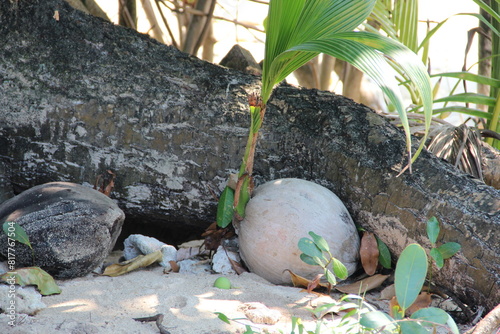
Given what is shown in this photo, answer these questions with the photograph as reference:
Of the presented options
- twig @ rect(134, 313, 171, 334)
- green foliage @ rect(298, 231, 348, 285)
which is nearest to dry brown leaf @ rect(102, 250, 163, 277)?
twig @ rect(134, 313, 171, 334)

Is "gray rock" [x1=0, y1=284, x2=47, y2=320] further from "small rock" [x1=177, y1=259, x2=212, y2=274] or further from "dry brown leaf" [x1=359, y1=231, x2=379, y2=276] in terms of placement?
"dry brown leaf" [x1=359, y1=231, x2=379, y2=276]

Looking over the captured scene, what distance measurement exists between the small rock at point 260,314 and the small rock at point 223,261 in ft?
1.40

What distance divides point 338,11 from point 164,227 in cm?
148

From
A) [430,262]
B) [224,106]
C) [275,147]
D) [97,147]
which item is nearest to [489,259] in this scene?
[430,262]

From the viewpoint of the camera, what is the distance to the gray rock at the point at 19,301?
4.73 feet

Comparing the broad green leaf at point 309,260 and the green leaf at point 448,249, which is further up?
the green leaf at point 448,249

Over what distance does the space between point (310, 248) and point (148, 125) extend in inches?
40.4

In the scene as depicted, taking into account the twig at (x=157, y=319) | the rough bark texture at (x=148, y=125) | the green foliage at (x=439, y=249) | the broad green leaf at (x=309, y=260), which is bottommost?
the twig at (x=157, y=319)

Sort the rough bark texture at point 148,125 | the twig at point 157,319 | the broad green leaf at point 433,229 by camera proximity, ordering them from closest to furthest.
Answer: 1. the twig at point 157,319
2. the broad green leaf at point 433,229
3. the rough bark texture at point 148,125

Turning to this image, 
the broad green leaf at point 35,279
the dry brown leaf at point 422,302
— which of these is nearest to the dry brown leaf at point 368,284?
the dry brown leaf at point 422,302

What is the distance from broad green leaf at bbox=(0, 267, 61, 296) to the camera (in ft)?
5.24

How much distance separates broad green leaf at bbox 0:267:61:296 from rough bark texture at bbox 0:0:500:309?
67 centimetres

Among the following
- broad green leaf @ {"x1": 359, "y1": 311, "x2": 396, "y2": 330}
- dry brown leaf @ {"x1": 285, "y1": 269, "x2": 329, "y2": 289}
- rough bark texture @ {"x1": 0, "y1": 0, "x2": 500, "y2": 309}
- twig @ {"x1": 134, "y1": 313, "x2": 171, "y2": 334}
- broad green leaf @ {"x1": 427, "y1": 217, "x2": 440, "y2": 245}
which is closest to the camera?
broad green leaf @ {"x1": 359, "y1": 311, "x2": 396, "y2": 330}

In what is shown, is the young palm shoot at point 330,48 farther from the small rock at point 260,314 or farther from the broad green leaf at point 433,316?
the small rock at point 260,314
